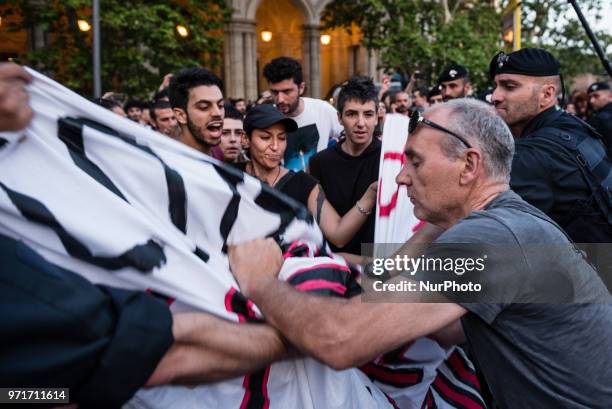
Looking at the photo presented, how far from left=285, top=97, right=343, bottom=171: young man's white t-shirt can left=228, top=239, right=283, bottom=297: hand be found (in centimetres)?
392

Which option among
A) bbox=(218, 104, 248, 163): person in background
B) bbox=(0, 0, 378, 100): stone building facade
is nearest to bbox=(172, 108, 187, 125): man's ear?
bbox=(218, 104, 248, 163): person in background

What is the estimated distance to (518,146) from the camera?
3719mm

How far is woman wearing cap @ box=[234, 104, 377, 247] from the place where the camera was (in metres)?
3.98

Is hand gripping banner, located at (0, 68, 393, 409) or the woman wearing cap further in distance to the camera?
the woman wearing cap

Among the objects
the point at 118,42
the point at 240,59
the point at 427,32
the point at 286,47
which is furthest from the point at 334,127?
the point at 286,47

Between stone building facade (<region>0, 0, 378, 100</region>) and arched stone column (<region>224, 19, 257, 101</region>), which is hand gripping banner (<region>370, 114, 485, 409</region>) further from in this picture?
arched stone column (<region>224, 19, 257, 101</region>)

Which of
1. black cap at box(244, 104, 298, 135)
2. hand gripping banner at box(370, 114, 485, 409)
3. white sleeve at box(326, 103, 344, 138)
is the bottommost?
hand gripping banner at box(370, 114, 485, 409)

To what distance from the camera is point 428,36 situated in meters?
16.8

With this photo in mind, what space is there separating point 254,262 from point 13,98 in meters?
0.82

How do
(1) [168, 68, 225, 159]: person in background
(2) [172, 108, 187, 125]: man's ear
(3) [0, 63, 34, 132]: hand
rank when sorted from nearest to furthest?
(3) [0, 63, 34, 132]: hand, (1) [168, 68, 225, 159]: person in background, (2) [172, 108, 187, 125]: man's ear

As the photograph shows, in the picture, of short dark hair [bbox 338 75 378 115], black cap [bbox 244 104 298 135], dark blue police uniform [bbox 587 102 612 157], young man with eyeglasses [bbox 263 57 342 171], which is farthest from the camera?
dark blue police uniform [bbox 587 102 612 157]

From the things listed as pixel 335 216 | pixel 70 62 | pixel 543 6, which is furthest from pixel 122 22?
pixel 543 6

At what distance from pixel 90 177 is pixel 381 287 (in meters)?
0.97

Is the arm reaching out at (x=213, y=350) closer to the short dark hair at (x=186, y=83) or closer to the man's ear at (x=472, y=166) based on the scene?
the man's ear at (x=472, y=166)
